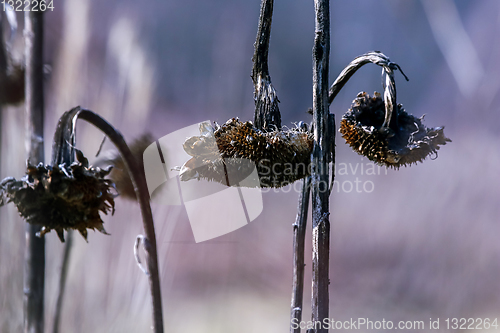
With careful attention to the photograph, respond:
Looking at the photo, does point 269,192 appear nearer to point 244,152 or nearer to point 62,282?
point 244,152

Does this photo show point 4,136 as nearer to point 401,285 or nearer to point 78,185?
point 78,185

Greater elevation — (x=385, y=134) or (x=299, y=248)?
(x=385, y=134)

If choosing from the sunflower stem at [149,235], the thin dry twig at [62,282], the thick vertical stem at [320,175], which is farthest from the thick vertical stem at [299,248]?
the thin dry twig at [62,282]

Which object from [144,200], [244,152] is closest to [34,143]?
[144,200]

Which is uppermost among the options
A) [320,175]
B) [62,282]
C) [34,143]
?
[34,143]

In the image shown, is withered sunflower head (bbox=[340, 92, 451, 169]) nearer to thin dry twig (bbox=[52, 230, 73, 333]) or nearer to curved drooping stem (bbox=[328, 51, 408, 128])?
curved drooping stem (bbox=[328, 51, 408, 128])

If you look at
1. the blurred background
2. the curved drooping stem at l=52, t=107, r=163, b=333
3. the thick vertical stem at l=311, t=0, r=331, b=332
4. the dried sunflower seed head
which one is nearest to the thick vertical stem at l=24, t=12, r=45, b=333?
the blurred background
